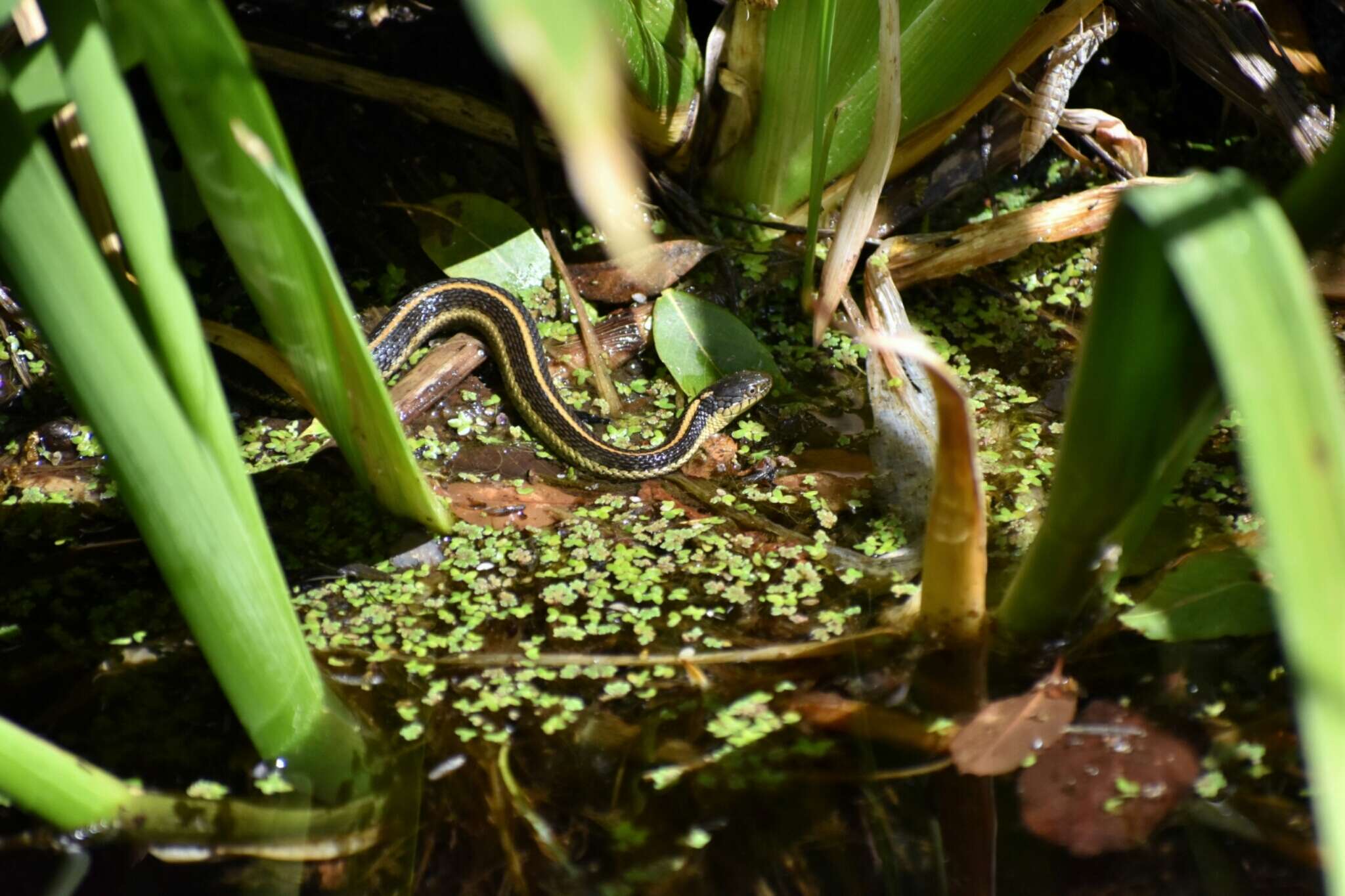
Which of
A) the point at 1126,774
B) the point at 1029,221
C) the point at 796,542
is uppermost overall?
the point at 1029,221

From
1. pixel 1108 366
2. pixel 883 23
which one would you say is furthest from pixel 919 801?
pixel 883 23

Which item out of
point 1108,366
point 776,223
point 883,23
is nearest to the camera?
point 1108,366

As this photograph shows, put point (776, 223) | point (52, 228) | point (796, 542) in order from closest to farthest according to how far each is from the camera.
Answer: point (52, 228), point (796, 542), point (776, 223)

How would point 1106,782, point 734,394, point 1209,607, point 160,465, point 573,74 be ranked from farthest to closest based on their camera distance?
point 734,394 < point 1209,607 < point 1106,782 < point 160,465 < point 573,74

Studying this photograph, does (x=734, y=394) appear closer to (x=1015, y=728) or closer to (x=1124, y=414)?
(x=1015, y=728)

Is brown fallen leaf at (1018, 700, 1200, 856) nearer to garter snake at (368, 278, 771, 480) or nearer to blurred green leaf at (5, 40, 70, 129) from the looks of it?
garter snake at (368, 278, 771, 480)

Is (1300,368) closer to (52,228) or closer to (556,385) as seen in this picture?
(52,228)

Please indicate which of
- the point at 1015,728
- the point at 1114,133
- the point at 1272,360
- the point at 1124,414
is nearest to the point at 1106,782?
the point at 1015,728
